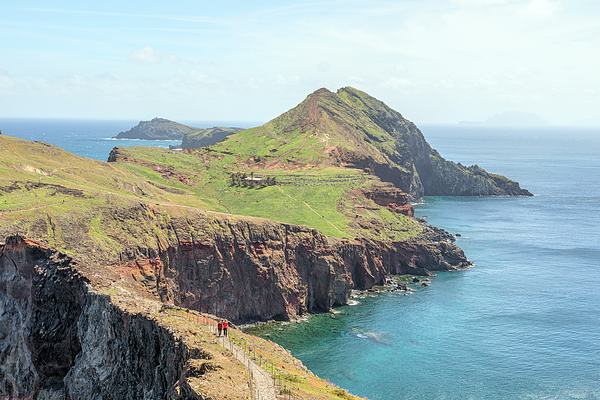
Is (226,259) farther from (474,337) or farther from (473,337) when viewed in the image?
(474,337)

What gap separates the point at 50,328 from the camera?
70.6 metres

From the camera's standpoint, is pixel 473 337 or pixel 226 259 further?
pixel 226 259

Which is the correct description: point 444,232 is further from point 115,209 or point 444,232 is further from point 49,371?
point 49,371

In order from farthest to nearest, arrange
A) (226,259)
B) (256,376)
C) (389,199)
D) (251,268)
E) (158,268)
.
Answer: (389,199)
(251,268)
(226,259)
(158,268)
(256,376)

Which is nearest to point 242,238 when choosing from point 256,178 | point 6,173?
point 6,173

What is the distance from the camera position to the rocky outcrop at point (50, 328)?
2494 inches

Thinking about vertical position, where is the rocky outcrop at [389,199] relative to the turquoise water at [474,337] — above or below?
above

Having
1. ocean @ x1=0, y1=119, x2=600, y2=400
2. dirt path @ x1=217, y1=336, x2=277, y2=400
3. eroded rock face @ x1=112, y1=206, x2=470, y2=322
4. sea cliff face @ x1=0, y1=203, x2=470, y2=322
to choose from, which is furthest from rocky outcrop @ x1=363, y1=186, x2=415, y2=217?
dirt path @ x1=217, y1=336, x2=277, y2=400

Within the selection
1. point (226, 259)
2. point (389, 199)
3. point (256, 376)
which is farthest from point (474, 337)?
point (389, 199)

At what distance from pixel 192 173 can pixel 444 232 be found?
95.9 meters

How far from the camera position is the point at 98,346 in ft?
208

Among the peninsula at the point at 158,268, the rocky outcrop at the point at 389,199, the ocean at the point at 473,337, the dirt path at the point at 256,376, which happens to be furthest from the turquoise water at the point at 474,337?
the rocky outcrop at the point at 389,199

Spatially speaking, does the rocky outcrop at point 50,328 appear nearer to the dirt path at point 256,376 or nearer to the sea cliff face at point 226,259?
the sea cliff face at point 226,259

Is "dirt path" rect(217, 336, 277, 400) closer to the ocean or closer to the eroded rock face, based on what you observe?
the ocean
